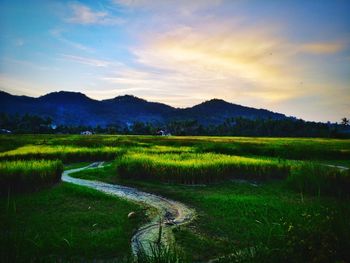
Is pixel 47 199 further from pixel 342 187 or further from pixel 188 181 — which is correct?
pixel 342 187

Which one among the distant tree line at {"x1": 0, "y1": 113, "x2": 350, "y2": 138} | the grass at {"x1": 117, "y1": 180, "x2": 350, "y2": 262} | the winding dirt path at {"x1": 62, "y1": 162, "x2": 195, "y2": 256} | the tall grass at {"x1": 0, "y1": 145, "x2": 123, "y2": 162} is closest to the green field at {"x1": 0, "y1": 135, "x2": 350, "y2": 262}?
the grass at {"x1": 117, "y1": 180, "x2": 350, "y2": 262}

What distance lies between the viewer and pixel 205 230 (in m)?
Result: 9.14

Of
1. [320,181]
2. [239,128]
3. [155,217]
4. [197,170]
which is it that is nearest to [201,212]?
[155,217]

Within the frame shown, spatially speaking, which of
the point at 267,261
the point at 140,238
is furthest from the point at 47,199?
the point at 267,261

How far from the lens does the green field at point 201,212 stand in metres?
5.04

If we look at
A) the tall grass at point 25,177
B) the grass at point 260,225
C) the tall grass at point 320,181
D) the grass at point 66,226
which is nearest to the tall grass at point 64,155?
the tall grass at point 25,177

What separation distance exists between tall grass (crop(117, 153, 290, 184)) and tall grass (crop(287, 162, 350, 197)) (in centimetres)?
276

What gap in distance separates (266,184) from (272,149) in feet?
70.3

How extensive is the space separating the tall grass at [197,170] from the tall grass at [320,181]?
276 cm

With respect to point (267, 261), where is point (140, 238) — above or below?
below

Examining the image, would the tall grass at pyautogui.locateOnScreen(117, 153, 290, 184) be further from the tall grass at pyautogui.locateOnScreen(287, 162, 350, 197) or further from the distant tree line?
the distant tree line

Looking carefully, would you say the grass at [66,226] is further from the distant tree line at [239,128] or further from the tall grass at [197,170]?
the distant tree line at [239,128]

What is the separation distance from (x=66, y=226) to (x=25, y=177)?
605cm

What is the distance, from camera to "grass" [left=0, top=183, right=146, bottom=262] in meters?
5.56
